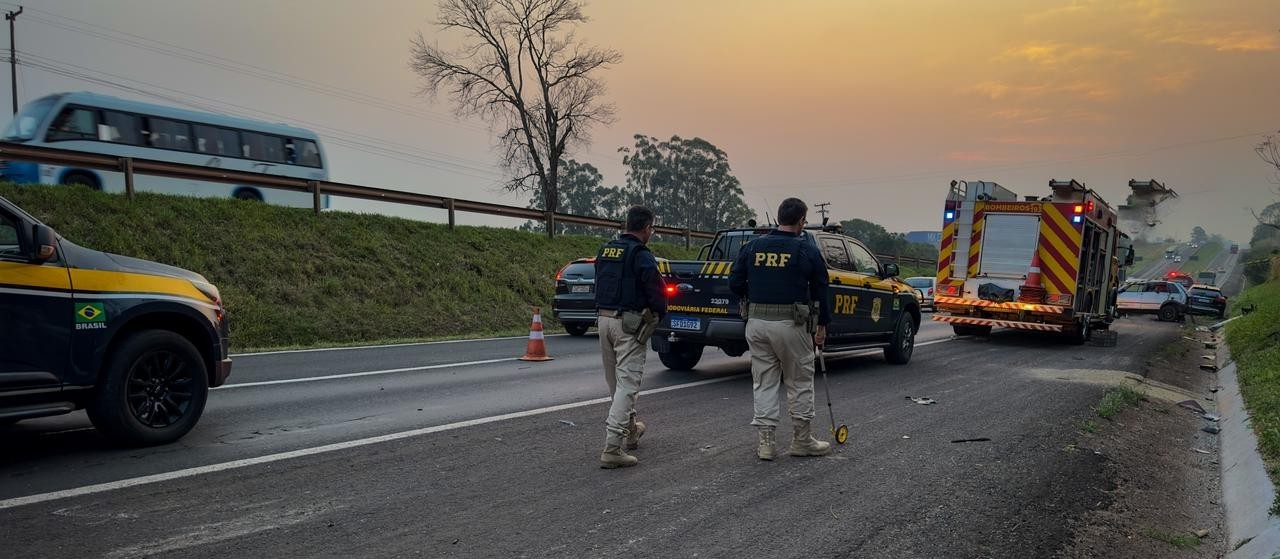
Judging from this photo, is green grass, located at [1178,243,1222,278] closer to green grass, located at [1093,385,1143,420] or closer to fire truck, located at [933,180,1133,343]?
fire truck, located at [933,180,1133,343]

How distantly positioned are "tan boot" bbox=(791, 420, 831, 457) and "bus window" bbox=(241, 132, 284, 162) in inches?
884

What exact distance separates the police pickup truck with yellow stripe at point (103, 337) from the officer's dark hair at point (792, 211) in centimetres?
452

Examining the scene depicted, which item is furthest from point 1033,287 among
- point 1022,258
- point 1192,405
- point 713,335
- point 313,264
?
point 313,264

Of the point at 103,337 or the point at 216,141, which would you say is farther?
the point at 216,141

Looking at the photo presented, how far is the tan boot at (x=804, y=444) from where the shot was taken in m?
5.75

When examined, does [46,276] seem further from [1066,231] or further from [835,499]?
[1066,231]

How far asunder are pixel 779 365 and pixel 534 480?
1.98 metres

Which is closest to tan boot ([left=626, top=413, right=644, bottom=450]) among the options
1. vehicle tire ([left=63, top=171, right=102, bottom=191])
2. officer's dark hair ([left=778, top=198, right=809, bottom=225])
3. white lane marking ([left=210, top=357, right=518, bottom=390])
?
officer's dark hair ([left=778, top=198, right=809, bottom=225])

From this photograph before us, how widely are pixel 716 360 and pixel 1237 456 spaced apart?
259 inches

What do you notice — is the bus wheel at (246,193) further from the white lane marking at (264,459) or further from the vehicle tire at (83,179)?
the white lane marking at (264,459)

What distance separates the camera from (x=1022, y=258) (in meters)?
14.8

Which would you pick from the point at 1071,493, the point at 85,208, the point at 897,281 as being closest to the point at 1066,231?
the point at 897,281

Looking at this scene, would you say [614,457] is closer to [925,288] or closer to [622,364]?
[622,364]

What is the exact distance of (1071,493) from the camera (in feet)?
16.6
